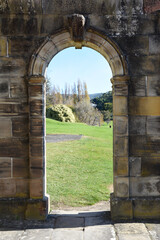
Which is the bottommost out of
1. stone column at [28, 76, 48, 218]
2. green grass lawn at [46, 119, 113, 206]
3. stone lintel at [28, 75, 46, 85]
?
green grass lawn at [46, 119, 113, 206]

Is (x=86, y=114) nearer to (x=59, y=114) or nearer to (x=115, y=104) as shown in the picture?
(x=59, y=114)

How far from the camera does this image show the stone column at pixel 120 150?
4.00 meters

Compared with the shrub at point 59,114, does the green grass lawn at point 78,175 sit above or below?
below

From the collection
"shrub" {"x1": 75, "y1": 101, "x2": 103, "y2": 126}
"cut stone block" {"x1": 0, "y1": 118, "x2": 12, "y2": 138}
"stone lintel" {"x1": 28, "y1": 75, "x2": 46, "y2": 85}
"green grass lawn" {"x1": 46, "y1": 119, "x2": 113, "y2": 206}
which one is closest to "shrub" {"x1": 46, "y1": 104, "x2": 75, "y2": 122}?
"shrub" {"x1": 75, "y1": 101, "x2": 103, "y2": 126}

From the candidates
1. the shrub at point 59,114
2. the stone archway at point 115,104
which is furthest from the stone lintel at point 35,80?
the shrub at point 59,114

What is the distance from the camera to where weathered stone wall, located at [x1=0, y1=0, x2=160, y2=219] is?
158 inches

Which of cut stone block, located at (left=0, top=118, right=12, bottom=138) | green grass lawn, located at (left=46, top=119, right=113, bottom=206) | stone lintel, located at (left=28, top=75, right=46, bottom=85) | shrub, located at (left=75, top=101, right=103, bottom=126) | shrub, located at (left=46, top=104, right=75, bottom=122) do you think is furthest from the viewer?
shrub, located at (left=75, top=101, right=103, bottom=126)

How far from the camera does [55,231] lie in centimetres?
362

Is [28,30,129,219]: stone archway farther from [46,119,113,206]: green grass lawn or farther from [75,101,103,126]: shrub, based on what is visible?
[75,101,103,126]: shrub

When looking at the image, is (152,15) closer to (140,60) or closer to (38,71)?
(140,60)

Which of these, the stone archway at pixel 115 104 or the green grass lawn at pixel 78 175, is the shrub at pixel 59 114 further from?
the stone archway at pixel 115 104

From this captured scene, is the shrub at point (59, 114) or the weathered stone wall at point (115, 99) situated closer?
the weathered stone wall at point (115, 99)

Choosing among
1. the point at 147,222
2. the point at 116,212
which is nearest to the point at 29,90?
the point at 116,212

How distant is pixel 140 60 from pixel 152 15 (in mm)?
873
